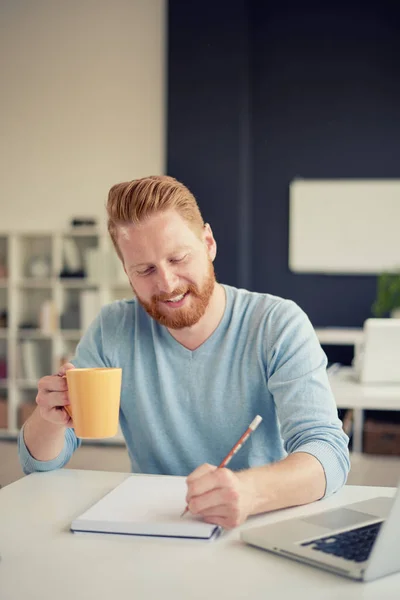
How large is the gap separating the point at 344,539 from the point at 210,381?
64 cm

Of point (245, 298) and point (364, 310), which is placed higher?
point (245, 298)

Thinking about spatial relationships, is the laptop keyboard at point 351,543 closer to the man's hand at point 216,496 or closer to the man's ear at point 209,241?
the man's hand at point 216,496

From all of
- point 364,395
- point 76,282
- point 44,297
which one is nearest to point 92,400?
point 364,395

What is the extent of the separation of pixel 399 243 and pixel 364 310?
562mm

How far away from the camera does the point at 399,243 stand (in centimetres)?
552

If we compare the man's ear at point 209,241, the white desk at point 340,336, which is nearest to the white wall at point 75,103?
the white desk at point 340,336

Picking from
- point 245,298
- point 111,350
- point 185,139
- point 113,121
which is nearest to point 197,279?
point 245,298

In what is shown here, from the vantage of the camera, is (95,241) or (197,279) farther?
(95,241)

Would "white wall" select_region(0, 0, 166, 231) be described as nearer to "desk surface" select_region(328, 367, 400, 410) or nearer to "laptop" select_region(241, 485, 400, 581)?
"desk surface" select_region(328, 367, 400, 410)

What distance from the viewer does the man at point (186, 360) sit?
1491 millimetres

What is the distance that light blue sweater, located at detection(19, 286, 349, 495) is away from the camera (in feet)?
5.04

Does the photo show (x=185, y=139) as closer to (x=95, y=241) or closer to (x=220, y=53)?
(x=220, y=53)

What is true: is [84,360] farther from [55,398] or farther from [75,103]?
[75,103]

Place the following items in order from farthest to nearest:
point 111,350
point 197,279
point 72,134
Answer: point 72,134
point 111,350
point 197,279
